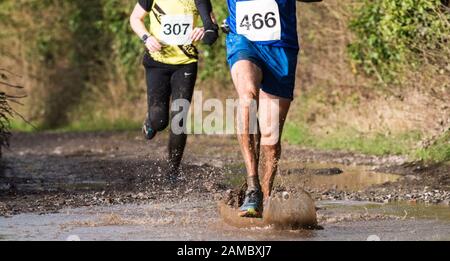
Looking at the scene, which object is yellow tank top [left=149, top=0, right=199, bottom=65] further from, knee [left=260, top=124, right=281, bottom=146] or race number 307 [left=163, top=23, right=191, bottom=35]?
knee [left=260, top=124, right=281, bottom=146]

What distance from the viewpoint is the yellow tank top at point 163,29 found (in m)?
11.7

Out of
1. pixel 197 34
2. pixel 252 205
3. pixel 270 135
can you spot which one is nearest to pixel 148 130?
pixel 197 34

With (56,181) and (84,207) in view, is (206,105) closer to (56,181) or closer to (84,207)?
(56,181)

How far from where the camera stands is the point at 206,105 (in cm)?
2230

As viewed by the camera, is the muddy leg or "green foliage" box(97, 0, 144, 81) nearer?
the muddy leg

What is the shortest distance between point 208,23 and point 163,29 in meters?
0.92

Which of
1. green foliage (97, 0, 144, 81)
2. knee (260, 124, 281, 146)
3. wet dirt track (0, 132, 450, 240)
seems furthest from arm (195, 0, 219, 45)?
green foliage (97, 0, 144, 81)

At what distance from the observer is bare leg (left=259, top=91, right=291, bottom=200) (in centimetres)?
908

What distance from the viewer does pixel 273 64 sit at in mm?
9086

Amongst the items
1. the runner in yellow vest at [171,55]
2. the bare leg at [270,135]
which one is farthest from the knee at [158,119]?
the bare leg at [270,135]

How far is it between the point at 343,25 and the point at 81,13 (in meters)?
8.70

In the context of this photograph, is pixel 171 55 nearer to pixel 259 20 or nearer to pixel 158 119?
pixel 158 119

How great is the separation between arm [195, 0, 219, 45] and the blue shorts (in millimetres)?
1511
